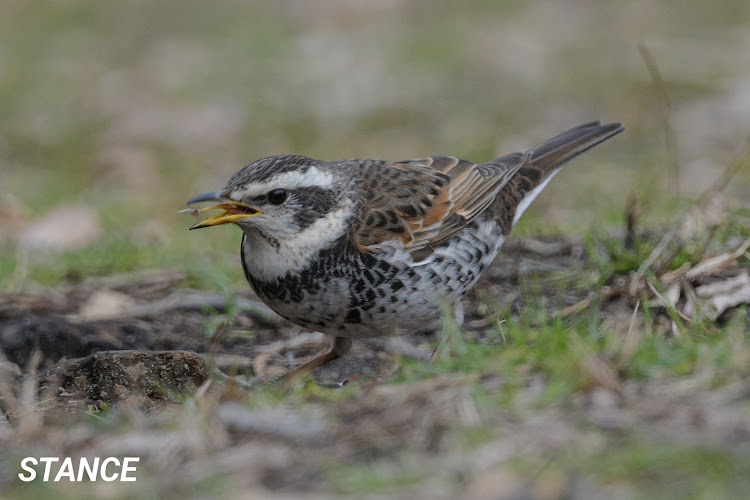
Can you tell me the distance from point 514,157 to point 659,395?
3.82 metres

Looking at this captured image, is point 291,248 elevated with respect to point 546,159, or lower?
lower

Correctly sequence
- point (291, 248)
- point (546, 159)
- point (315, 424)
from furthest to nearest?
point (546, 159)
point (291, 248)
point (315, 424)

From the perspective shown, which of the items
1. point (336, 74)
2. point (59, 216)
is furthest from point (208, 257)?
point (336, 74)

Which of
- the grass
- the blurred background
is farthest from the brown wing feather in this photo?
the blurred background

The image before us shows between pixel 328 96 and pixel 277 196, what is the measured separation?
962 centimetres

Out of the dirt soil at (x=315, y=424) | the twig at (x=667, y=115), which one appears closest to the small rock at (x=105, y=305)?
the dirt soil at (x=315, y=424)

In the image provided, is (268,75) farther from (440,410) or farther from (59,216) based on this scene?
(440,410)

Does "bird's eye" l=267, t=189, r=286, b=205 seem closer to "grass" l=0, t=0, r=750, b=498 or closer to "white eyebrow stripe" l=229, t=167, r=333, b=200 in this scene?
"white eyebrow stripe" l=229, t=167, r=333, b=200

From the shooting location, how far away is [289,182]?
6488 mm

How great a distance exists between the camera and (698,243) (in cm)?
752

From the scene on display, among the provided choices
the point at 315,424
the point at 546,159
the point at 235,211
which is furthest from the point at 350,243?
the point at 546,159

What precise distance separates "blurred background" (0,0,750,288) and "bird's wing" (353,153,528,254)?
230 cm

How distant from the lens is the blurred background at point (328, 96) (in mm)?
12234

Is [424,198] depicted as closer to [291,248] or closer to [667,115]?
[291,248]
